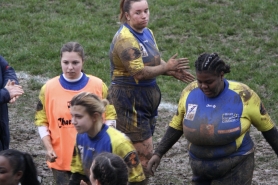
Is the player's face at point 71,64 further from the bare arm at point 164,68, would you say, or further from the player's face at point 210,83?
the player's face at point 210,83

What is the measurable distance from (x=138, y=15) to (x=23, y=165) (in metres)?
2.18

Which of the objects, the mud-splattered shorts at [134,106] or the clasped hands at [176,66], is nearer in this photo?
the clasped hands at [176,66]

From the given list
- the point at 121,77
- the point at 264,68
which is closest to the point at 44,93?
the point at 121,77

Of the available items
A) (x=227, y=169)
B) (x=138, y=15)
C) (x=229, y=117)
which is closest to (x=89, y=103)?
(x=229, y=117)

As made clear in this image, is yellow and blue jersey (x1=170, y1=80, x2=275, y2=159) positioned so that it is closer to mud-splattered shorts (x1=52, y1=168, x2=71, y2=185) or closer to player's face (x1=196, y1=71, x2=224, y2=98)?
player's face (x1=196, y1=71, x2=224, y2=98)

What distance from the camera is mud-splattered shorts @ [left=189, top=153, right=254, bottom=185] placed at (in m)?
5.60

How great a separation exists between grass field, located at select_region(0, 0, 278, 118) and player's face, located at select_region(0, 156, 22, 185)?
5165mm

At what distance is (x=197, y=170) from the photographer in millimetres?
5719

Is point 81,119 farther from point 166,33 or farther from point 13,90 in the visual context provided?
point 166,33

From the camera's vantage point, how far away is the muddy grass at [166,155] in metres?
7.80

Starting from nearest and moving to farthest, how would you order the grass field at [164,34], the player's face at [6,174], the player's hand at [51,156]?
the player's face at [6,174], the player's hand at [51,156], the grass field at [164,34]

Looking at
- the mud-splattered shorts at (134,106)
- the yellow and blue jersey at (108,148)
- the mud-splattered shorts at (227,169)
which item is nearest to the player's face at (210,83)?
the mud-splattered shorts at (227,169)

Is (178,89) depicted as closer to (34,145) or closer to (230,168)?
(34,145)

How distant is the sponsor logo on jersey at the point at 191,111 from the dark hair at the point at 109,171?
55.4 inches
